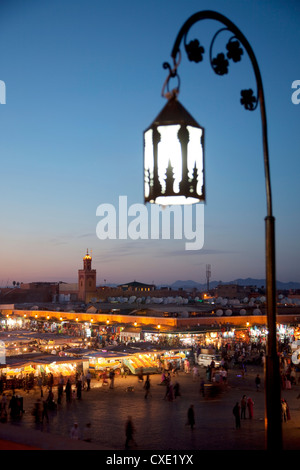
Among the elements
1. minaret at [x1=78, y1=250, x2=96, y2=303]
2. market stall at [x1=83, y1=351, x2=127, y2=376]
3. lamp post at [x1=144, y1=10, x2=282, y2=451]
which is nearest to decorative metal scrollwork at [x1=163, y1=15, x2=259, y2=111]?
lamp post at [x1=144, y1=10, x2=282, y2=451]

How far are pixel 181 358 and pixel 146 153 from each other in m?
22.1

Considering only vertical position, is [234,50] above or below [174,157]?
above

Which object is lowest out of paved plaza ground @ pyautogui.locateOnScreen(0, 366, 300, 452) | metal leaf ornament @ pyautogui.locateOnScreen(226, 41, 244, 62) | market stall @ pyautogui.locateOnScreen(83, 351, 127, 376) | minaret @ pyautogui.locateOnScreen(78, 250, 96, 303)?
paved plaza ground @ pyautogui.locateOnScreen(0, 366, 300, 452)

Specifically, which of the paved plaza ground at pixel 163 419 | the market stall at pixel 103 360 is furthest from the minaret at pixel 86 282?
the paved plaza ground at pixel 163 419

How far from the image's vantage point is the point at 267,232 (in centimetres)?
357

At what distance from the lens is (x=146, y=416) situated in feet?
46.9

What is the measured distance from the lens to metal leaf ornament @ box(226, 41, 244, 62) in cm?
360

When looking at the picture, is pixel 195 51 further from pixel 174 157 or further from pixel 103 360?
pixel 103 360

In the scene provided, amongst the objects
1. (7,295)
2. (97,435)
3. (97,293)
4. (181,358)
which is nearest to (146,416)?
(97,435)

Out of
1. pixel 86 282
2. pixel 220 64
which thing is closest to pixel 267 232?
pixel 220 64

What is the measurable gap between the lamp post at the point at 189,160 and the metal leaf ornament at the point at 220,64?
0.33ft

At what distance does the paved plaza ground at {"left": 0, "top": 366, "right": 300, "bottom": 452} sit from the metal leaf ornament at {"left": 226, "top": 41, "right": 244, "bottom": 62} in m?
6.23

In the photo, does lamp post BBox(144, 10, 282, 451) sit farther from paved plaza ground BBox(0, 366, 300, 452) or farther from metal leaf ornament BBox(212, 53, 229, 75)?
paved plaza ground BBox(0, 366, 300, 452)

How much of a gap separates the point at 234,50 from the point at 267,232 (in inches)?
51.9
